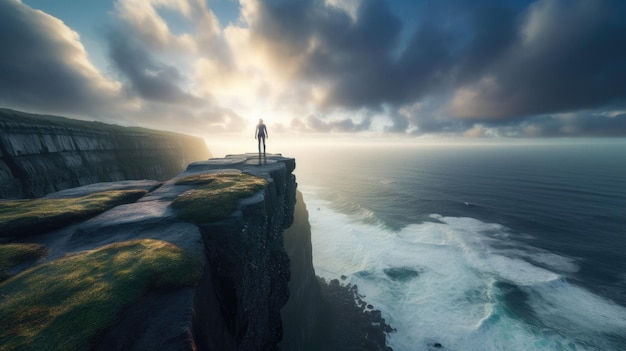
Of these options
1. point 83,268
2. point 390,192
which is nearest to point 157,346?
point 83,268

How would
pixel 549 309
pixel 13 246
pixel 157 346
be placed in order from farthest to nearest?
pixel 549 309 → pixel 13 246 → pixel 157 346

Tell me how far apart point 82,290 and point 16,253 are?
5075 millimetres

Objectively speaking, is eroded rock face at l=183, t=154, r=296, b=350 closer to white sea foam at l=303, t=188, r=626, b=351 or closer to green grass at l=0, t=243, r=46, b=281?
green grass at l=0, t=243, r=46, b=281

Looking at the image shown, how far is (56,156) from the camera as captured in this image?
31203mm

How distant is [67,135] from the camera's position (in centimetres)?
3394

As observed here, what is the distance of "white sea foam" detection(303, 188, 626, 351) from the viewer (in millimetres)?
26484

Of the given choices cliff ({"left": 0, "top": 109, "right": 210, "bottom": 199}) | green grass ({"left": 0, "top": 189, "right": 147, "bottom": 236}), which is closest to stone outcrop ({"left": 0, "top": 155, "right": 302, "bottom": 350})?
green grass ({"left": 0, "top": 189, "right": 147, "bottom": 236})

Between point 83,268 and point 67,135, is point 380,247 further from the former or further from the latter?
point 67,135

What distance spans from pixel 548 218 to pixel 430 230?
117 ft

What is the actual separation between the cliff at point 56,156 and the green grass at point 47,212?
75.7ft

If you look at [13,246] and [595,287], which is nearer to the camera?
[13,246]

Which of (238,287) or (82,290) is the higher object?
(82,290)

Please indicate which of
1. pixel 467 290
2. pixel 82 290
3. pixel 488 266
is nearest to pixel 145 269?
pixel 82 290

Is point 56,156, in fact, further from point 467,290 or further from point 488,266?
point 488,266
